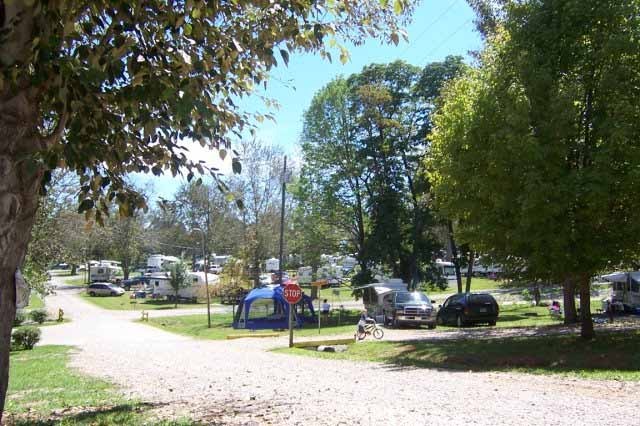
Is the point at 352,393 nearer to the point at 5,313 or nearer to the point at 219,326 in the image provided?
the point at 5,313

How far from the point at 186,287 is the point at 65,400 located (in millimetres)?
51214

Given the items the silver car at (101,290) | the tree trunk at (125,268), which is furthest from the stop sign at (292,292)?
the tree trunk at (125,268)

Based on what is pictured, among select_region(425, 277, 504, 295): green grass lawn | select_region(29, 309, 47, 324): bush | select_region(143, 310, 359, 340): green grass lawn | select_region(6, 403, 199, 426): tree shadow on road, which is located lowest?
select_region(143, 310, 359, 340): green grass lawn

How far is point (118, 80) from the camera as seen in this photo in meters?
5.91

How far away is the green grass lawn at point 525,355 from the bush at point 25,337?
466 inches

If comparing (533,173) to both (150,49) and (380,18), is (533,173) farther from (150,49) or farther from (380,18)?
(150,49)

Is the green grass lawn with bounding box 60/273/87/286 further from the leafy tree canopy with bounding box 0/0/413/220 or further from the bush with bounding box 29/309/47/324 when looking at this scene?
the leafy tree canopy with bounding box 0/0/413/220

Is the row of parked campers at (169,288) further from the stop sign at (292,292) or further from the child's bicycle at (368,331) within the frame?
the stop sign at (292,292)

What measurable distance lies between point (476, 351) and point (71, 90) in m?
13.4

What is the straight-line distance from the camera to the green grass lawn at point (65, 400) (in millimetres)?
7281

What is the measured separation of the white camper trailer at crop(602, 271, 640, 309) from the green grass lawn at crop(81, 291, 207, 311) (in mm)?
36358

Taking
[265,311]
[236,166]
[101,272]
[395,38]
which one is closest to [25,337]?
[265,311]

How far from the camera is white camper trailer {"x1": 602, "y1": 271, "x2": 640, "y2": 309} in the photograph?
3034 centimetres

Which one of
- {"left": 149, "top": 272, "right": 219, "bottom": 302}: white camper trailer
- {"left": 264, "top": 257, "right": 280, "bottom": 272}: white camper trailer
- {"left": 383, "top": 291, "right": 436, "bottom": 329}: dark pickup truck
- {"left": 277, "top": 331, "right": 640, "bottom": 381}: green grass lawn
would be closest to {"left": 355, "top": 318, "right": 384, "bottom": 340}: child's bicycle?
{"left": 277, "top": 331, "right": 640, "bottom": 381}: green grass lawn
